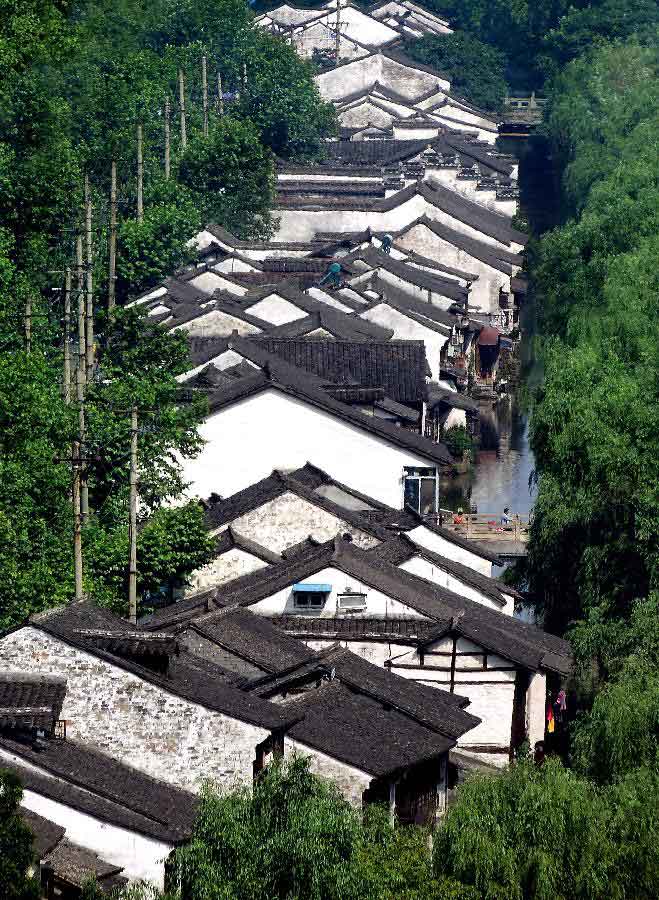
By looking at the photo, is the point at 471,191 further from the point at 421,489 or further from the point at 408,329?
the point at 421,489

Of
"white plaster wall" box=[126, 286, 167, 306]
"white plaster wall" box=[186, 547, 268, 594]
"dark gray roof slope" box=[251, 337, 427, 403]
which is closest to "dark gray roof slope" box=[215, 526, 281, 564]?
"white plaster wall" box=[186, 547, 268, 594]

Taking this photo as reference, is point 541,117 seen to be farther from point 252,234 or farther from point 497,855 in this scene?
point 497,855

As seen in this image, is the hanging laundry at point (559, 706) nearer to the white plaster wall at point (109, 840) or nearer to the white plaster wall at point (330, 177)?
the white plaster wall at point (109, 840)

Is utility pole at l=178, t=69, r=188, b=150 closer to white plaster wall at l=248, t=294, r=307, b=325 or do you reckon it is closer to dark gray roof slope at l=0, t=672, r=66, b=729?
white plaster wall at l=248, t=294, r=307, b=325

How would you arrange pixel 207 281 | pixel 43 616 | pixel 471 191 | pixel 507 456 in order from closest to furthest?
1. pixel 43 616
2. pixel 507 456
3. pixel 207 281
4. pixel 471 191

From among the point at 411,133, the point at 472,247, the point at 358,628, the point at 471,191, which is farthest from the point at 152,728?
the point at 411,133

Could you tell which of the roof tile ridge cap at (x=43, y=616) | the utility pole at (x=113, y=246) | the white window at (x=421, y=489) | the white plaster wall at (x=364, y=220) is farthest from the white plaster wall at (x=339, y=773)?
the white plaster wall at (x=364, y=220)
